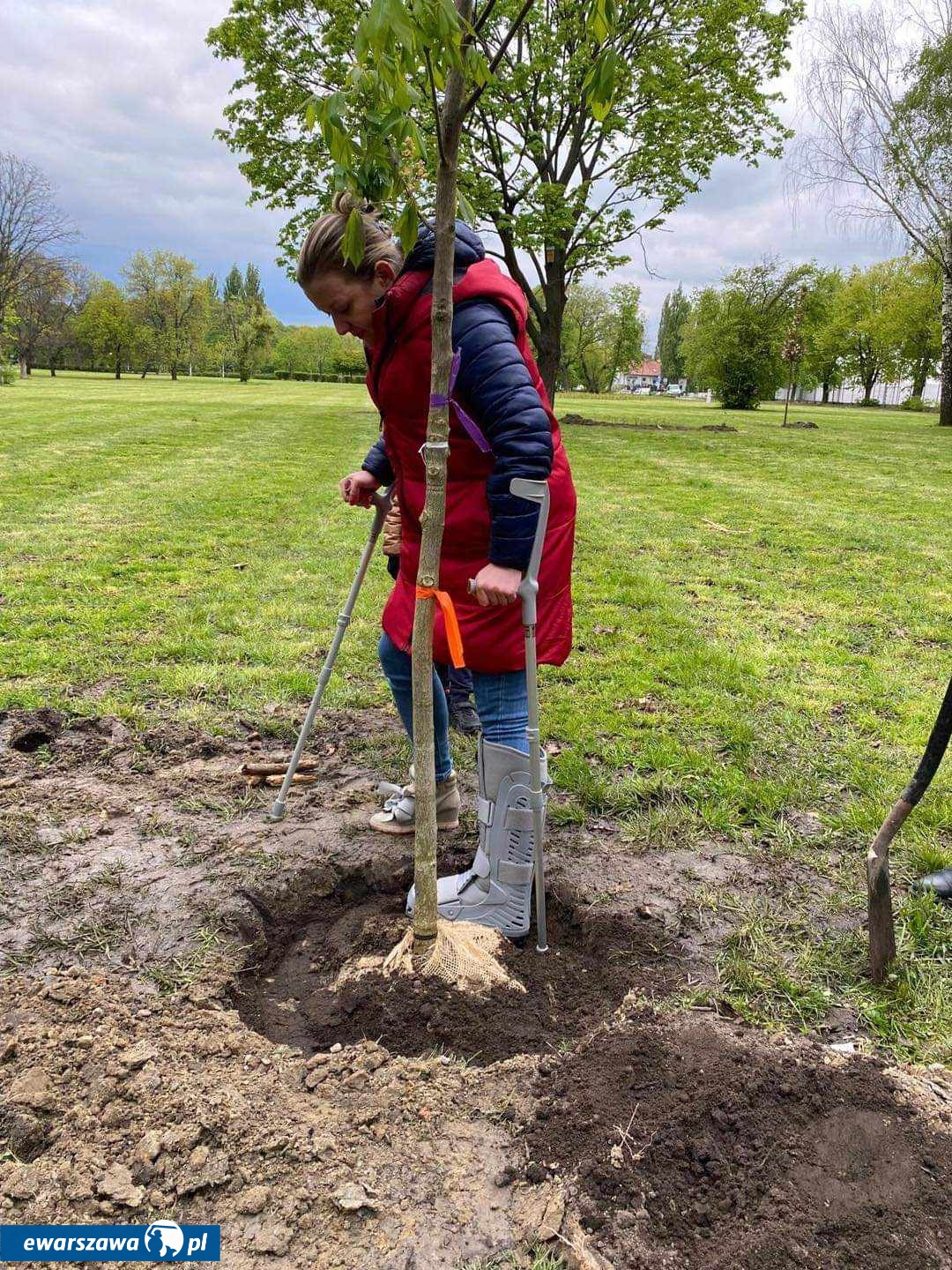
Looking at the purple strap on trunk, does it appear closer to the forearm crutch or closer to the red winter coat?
the red winter coat

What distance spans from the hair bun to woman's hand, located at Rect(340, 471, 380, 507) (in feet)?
3.48

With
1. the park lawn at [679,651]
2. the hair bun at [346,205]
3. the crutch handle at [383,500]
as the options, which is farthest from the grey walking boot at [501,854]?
the hair bun at [346,205]

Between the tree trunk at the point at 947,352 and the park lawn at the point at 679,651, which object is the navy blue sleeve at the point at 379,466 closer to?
the park lawn at the point at 679,651

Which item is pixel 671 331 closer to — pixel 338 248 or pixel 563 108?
pixel 563 108

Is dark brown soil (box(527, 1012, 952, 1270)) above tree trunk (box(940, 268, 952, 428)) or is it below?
below

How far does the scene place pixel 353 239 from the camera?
1825mm

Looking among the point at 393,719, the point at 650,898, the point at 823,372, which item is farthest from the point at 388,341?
the point at 823,372

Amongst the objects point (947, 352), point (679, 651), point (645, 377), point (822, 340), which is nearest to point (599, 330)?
point (822, 340)

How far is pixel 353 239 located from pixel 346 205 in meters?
0.39

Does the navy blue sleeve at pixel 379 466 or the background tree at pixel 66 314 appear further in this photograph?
the background tree at pixel 66 314

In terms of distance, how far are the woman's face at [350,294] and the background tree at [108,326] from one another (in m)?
67.6

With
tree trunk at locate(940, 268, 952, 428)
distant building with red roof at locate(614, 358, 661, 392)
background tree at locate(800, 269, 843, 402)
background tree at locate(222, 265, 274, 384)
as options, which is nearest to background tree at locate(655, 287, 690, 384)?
distant building with red roof at locate(614, 358, 661, 392)

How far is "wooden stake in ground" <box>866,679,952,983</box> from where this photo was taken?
2260mm

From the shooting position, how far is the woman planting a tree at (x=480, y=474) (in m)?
2.18
